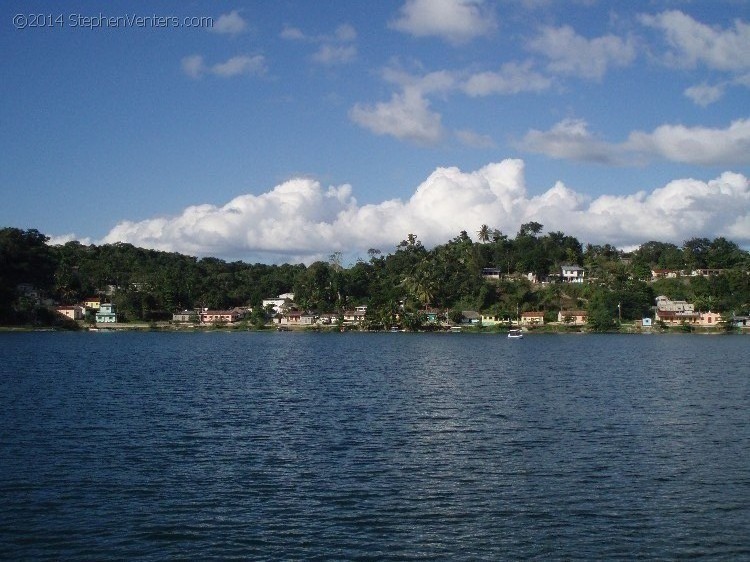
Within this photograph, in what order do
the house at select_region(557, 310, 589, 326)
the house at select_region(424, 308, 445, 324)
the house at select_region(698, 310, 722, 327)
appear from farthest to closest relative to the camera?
the house at select_region(424, 308, 445, 324) < the house at select_region(557, 310, 589, 326) < the house at select_region(698, 310, 722, 327)

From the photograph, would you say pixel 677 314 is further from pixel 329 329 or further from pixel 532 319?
pixel 329 329

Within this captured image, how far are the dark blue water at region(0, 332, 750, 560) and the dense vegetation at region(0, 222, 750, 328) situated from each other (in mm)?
99271

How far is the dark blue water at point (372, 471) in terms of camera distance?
15688 millimetres

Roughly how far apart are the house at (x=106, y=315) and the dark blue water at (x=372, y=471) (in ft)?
350

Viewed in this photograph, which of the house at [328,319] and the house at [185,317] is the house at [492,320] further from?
the house at [185,317]

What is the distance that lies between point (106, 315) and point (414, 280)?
63.5 m

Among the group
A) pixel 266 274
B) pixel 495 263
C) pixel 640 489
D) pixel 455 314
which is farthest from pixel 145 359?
pixel 266 274

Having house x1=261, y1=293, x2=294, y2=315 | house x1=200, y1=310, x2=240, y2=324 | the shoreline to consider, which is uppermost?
house x1=261, y1=293, x2=294, y2=315

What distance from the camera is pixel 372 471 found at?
70.6 feet

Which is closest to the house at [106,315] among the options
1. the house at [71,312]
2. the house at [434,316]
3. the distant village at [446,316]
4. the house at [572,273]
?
the distant village at [446,316]

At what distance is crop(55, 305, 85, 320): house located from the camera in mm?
143625

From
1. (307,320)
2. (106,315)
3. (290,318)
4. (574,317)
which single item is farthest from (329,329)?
(574,317)

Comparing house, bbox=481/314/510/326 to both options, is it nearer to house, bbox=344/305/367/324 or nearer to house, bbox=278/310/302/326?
house, bbox=344/305/367/324

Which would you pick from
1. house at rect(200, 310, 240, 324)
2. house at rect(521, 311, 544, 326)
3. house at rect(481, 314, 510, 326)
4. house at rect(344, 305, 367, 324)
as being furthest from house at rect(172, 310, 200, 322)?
house at rect(521, 311, 544, 326)
